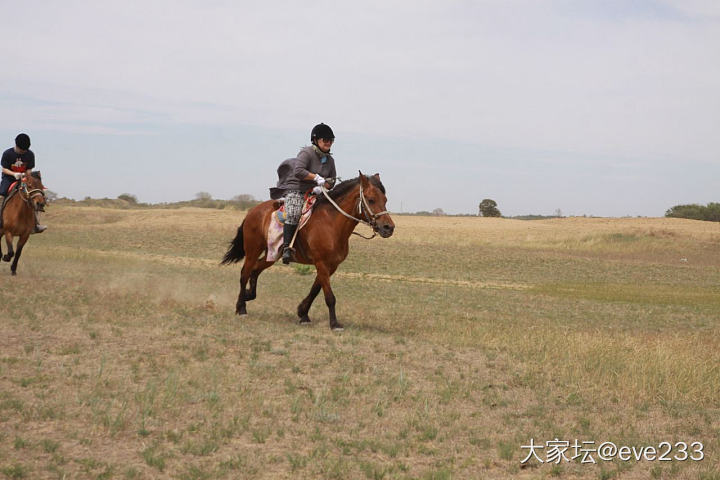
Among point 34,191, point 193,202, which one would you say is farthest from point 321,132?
point 193,202

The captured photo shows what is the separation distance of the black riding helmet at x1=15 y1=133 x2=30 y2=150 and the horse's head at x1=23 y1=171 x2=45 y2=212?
0.86 metres

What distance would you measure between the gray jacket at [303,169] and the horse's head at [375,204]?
1.10 m

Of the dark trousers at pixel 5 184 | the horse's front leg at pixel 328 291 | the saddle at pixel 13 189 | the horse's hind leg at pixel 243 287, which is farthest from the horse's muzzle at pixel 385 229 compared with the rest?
the dark trousers at pixel 5 184

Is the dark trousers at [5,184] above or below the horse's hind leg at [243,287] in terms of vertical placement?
above

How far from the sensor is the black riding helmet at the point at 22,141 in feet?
59.6

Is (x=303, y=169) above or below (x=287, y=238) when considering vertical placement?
above

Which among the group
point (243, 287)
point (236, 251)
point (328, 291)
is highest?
point (236, 251)

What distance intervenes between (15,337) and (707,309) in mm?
19395

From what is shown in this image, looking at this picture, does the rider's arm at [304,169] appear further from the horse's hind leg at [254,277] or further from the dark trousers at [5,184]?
the dark trousers at [5,184]

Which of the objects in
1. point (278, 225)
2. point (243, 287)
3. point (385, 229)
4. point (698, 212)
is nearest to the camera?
point (385, 229)

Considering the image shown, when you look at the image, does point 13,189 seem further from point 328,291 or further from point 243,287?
point 328,291

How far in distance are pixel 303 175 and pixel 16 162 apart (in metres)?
9.38

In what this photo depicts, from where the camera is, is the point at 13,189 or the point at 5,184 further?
the point at 5,184

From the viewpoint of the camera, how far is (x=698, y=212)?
93.8 meters
